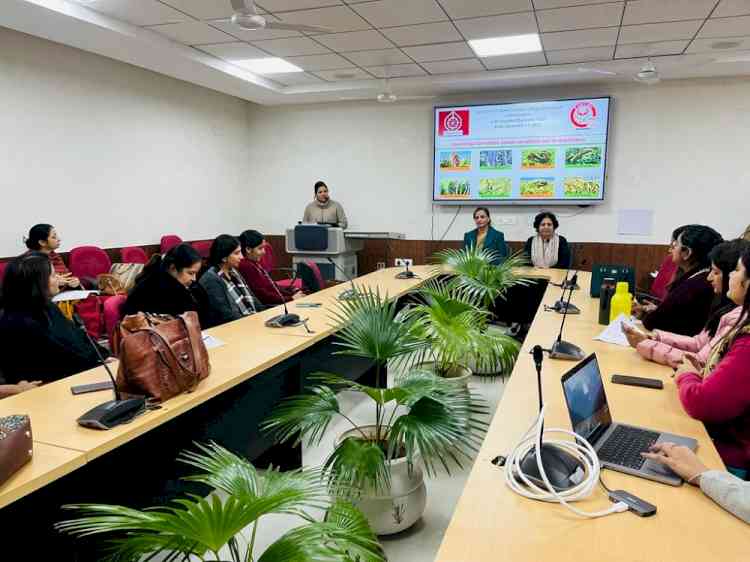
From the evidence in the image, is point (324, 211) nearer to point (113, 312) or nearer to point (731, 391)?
point (113, 312)

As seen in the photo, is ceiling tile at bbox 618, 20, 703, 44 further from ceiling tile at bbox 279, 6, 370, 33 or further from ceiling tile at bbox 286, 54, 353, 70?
ceiling tile at bbox 286, 54, 353, 70

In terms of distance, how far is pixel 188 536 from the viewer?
964 millimetres

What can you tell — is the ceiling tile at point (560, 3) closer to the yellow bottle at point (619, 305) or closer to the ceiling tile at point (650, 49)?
→ the ceiling tile at point (650, 49)

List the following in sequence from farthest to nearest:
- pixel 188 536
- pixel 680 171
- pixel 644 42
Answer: pixel 680 171 < pixel 644 42 < pixel 188 536

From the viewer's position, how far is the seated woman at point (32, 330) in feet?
7.11

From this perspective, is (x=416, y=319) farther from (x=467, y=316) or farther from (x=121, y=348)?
(x=121, y=348)

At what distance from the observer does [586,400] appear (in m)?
1.47

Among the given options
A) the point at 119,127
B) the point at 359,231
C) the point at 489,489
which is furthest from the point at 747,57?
the point at 119,127

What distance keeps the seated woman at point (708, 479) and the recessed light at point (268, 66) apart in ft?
17.0

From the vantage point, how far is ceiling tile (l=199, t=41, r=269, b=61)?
4875mm

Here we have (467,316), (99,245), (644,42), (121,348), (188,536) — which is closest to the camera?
(188,536)

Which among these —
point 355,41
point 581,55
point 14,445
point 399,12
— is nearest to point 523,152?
point 581,55

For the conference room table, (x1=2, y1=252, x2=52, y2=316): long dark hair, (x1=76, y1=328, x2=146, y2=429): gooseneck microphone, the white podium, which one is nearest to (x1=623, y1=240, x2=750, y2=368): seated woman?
the conference room table

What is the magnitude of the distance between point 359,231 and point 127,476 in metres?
5.57
